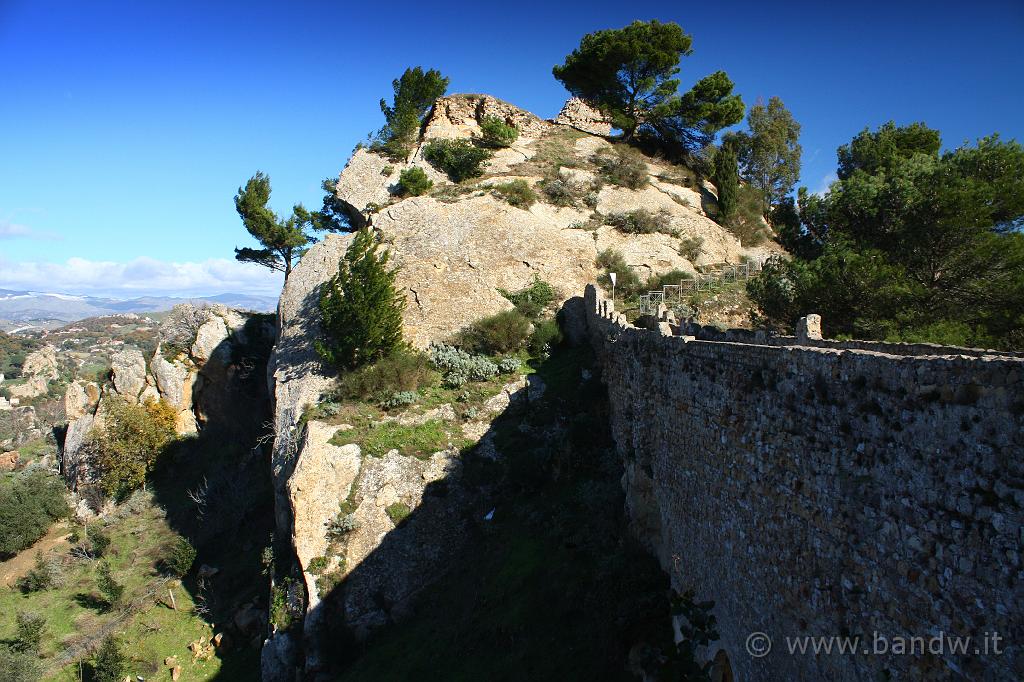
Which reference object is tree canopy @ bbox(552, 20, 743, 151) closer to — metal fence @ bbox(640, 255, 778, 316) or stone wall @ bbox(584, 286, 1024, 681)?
metal fence @ bbox(640, 255, 778, 316)

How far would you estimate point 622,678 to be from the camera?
8.61m

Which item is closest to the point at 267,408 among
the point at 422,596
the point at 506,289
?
the point at 506,289

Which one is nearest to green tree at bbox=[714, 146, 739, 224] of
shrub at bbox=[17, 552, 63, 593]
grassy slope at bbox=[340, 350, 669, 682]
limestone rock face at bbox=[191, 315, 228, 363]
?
grassy slope at bbox=[340, 350, 669, 682]

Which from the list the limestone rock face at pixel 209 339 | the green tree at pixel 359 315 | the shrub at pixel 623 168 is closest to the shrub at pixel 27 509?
the limestone rock face at pixel 209 339

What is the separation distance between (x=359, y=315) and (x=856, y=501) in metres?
17.3

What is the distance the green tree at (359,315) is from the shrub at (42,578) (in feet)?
47.2

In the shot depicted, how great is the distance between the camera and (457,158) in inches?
1185

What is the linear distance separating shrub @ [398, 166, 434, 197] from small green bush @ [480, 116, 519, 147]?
20.9ft

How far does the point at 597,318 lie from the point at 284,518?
11.9m

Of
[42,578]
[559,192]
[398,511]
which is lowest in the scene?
[42,578]

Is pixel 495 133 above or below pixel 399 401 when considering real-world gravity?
above

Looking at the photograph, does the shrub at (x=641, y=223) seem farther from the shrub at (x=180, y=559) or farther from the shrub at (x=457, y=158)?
the shrub at (x=180, y=559)

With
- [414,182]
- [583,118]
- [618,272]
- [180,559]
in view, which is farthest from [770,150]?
[180,559]

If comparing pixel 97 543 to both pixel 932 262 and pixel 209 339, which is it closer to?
pixel 209 339
